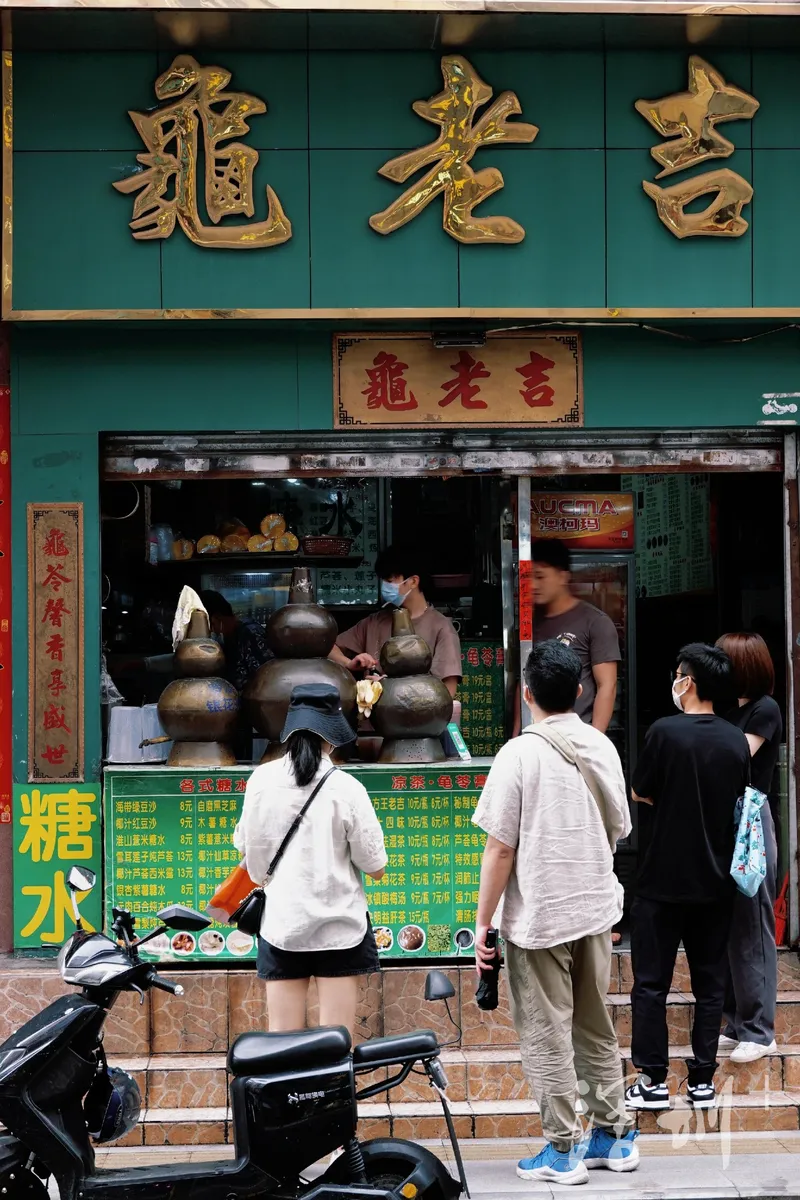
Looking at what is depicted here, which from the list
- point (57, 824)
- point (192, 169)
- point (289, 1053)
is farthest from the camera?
point (192, 169)

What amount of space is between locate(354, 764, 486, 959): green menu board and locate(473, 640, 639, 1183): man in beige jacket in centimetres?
151

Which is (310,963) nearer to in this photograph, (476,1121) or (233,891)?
(233,891)

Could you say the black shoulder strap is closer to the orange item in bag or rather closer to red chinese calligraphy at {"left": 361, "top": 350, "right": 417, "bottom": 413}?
the orange item in bag

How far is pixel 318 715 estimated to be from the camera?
18.2 feet

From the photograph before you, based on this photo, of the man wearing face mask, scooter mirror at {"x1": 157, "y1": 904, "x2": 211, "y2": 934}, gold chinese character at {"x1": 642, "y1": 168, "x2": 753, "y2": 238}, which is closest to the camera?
scooter mirror at {"x1": 157, "y1": 904, "x2": 211, "y2": 934}

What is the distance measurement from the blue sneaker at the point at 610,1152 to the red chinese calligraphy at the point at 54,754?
3263 mm

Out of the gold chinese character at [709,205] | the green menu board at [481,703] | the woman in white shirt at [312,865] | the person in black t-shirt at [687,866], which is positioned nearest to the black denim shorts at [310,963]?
the woman in white shirt at [312,865]

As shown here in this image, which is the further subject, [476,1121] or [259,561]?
[259,561]

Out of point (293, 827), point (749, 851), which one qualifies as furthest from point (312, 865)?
point (749, 851)

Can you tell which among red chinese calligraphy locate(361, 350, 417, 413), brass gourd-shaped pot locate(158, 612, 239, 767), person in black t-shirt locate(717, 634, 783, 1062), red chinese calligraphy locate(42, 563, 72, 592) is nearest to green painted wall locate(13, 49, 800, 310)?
red chinese calligraphy locate(361, 350, 417, 413)

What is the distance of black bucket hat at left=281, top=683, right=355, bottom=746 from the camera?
548 cm

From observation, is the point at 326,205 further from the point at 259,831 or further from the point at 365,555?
the point at 259,831

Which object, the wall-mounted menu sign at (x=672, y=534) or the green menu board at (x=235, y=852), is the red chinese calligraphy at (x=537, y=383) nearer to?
the green menu board at (x=235, y=852)

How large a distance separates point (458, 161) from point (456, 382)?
116 centimetres
